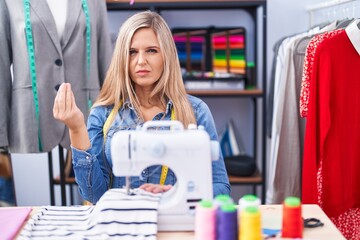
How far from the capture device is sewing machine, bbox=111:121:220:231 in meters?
1.18

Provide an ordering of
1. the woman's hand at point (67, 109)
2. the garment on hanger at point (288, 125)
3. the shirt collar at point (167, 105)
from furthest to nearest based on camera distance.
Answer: the garment on hanger at point (288, 125) < the shirt collar at point (167, 105) < the woman's hand at point (67, 109)

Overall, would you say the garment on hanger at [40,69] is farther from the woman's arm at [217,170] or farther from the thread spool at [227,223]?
the thread spool at [227,223]

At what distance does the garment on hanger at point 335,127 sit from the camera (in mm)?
1833

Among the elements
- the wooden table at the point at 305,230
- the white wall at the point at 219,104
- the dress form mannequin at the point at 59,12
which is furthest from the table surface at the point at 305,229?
the white wall at the point at 219,104

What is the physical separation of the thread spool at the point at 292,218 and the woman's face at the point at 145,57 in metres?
0.71

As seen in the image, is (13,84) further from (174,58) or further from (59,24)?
(174,58)

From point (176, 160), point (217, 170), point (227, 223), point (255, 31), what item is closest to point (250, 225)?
point (227, 223)

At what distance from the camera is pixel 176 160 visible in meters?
1.19

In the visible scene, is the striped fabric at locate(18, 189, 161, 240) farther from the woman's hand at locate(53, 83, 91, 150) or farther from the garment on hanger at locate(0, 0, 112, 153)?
the garment on hanger at locate(0, 0, 112, 153)

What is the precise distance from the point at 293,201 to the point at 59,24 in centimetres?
151

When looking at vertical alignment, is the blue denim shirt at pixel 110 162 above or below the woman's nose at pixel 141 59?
→ below

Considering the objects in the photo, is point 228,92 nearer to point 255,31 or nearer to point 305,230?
point 255,31

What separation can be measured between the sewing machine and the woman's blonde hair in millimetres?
401

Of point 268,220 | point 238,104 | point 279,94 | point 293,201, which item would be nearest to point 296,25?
point 238,104
